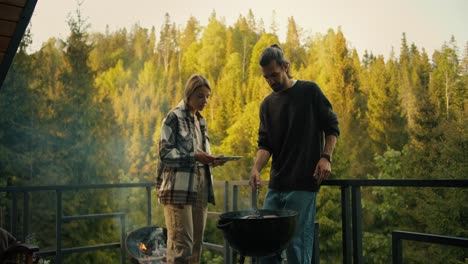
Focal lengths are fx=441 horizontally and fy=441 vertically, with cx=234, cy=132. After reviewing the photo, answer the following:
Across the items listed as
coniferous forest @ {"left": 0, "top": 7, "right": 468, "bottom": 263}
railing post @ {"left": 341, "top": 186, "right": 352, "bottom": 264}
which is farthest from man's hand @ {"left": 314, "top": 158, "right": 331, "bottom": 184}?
coniferous forest @ {"left": 0, "top": 7, "right": 468, "bottom": 263}

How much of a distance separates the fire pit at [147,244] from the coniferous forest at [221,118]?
12209 mm

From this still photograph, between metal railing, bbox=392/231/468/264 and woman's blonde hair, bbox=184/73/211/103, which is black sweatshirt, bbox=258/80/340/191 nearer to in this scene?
metal railing, bbox=392/231/468/264

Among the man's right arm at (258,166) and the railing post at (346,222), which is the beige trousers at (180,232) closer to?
the man's right arm at (258,166)

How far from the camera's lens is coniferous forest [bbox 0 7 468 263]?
53.1ft

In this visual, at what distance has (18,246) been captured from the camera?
2092mm

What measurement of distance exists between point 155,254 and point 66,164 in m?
13.9

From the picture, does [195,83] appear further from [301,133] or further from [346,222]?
[346,222]

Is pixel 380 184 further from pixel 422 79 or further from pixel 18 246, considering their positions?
pixel 422 79

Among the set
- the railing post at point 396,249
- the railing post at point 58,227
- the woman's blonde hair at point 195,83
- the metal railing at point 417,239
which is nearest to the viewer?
the metal railing at point 417,239

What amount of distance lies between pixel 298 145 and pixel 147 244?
2.30m

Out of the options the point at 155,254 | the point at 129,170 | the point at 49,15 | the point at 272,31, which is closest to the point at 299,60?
the point at 272,31

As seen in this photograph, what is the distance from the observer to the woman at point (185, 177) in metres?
2.34

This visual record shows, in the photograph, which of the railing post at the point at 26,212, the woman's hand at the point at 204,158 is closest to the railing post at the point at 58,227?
the railing post at the point at 26,212

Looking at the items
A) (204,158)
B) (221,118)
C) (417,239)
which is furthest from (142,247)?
(221,118)
